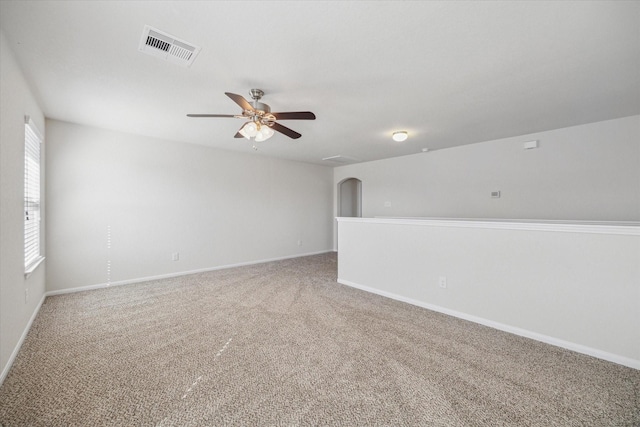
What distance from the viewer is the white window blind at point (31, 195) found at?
8.65 ft

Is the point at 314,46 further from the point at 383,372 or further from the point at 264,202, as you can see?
the point at 264,202

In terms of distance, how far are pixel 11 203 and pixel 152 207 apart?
2.33 meters

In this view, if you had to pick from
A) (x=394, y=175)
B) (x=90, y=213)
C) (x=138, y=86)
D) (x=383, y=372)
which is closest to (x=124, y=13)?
(x=138, y=86)

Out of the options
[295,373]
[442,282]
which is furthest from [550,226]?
[295,373]

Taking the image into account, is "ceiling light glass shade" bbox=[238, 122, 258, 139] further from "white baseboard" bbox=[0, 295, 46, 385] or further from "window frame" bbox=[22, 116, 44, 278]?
"white baseboard" bbox=[0, 295, 46, 385]

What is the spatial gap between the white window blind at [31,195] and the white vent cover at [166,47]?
1.61 m

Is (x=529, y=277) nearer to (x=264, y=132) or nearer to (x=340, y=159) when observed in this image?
(x=264, y=132)

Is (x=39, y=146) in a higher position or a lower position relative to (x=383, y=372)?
higher

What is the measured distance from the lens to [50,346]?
2.29m

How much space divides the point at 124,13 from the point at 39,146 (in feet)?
9.15

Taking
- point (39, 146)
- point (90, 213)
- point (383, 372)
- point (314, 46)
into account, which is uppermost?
point (314, 46)

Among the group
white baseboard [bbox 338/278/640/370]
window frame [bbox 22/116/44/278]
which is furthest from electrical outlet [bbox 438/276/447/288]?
window frame [bbox 22/116/44/278]

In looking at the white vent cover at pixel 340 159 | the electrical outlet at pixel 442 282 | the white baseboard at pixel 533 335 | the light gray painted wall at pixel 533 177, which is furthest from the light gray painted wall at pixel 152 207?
the electrical outlet at pixel 442 282

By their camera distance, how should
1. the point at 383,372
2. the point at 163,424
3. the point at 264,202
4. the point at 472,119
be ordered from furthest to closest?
the point at 264,202 < the point at 472,119 < the point at 383,372 < the point at 163,424
